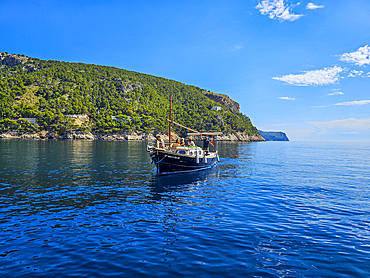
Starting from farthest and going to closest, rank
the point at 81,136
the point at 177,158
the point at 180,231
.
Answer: the point at 81,136 < the point at 177,158 < the point at 180,231

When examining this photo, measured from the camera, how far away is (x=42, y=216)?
13.8 metres

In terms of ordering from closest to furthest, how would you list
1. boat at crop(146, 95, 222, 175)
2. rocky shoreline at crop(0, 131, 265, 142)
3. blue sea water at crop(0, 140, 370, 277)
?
blue sea water at crop(0, 140, 370, 277) → boat at crop(146, 95, 222, 175) → rocky shoreline at crop(0, 131, 265, 142)

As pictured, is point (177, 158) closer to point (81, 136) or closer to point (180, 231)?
point (180, 231)

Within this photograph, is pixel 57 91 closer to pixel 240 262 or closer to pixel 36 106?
pixel 36 106

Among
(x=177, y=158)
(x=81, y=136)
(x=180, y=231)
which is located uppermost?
(x=81, y=136)

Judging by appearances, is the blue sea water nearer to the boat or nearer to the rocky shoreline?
the boat

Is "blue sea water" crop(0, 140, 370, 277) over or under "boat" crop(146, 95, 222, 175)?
under

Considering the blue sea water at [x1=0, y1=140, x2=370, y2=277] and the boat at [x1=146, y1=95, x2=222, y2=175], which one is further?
the boat at [x1=146, y1=95, x2=222, y2=175]

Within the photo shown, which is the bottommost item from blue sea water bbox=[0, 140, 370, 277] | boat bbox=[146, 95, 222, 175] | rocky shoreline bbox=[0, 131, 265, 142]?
blue sea water bbox=[0, 140, 370, 277]

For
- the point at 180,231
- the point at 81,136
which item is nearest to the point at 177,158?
the point at 180,231

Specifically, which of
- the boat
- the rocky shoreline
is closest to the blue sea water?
the boat

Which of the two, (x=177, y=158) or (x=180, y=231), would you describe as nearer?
(x=180, y=231)

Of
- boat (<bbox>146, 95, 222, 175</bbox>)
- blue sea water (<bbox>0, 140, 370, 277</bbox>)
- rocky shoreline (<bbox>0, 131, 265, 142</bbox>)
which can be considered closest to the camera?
blue sea water (<bbox>0, 140, 370, 277</bbox>)

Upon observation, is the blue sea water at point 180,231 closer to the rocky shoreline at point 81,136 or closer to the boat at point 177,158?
the boat at point 177,158
